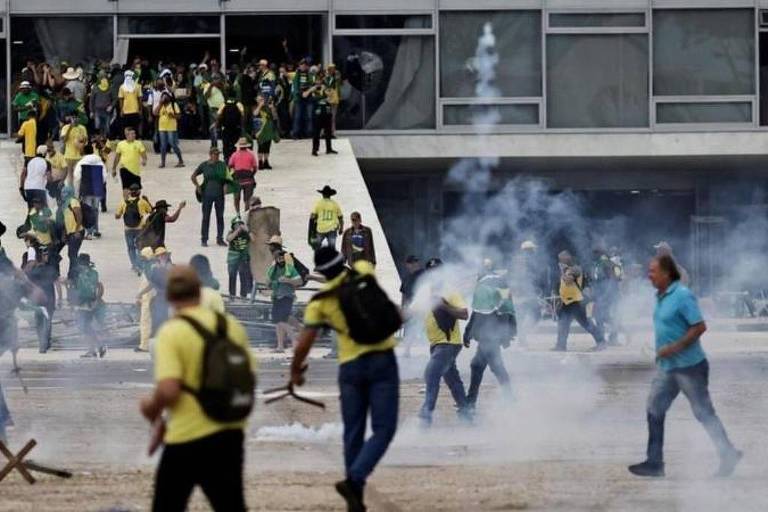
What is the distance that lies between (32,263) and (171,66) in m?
12.8

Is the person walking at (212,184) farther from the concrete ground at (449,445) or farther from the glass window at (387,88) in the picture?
the glass window at (387,88)

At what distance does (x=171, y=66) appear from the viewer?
124ft

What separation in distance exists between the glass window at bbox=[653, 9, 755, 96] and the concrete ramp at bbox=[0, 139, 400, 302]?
707 centimetres

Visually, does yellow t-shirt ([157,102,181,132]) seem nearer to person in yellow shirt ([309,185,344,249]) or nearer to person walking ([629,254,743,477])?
person in yellow shirt ([309,185,344,249])

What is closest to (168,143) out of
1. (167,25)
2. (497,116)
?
(167,25)

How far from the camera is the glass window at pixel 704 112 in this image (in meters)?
39.0

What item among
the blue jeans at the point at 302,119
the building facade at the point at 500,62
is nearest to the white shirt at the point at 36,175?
the blue jeans at the point at 302,119

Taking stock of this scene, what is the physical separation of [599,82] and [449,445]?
24.6m

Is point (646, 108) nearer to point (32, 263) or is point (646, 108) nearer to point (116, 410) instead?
point (32, 263)

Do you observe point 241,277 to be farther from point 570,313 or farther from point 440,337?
point 440,337

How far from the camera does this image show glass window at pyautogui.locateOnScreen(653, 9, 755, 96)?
39000mm

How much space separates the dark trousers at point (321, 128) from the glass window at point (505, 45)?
13.7ft

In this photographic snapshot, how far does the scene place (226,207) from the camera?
32594 millimetres

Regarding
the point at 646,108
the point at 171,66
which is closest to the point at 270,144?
the point at 171,66
